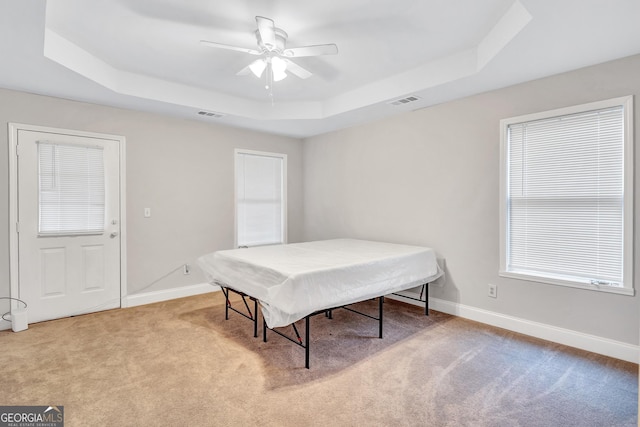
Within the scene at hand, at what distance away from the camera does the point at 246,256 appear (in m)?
3.03

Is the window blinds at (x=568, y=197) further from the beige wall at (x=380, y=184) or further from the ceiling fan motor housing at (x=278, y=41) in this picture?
the ceiling fan motor housing at (x=278, y=41)

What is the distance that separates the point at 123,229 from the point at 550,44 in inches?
179

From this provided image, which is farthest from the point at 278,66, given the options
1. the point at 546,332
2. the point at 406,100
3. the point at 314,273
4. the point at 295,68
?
the point at 546,332

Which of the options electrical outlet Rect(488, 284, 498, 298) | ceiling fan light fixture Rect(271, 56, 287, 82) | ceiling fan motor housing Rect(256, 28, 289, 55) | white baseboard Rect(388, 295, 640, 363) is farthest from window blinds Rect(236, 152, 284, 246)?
electrical outlet Rect(488, 284, 498, 298)

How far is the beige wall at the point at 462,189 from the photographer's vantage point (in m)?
2.62

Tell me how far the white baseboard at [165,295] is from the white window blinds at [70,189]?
92 cm

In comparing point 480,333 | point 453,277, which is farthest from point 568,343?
point 453,277

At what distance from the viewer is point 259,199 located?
5.15 meters

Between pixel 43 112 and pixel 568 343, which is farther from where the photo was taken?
pixel 43 112

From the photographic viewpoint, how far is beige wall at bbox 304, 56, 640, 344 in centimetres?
262

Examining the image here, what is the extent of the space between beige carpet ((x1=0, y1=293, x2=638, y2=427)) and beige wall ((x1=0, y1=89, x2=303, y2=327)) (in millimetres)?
→ 1063

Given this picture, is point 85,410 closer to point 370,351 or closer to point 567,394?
point 370,351

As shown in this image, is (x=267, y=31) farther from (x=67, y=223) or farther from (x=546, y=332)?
(x=546, y=332)

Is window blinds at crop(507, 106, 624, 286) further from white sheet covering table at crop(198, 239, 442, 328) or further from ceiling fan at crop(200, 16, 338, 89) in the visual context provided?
ceiling fan at crop(200, 16, 338, 89)
